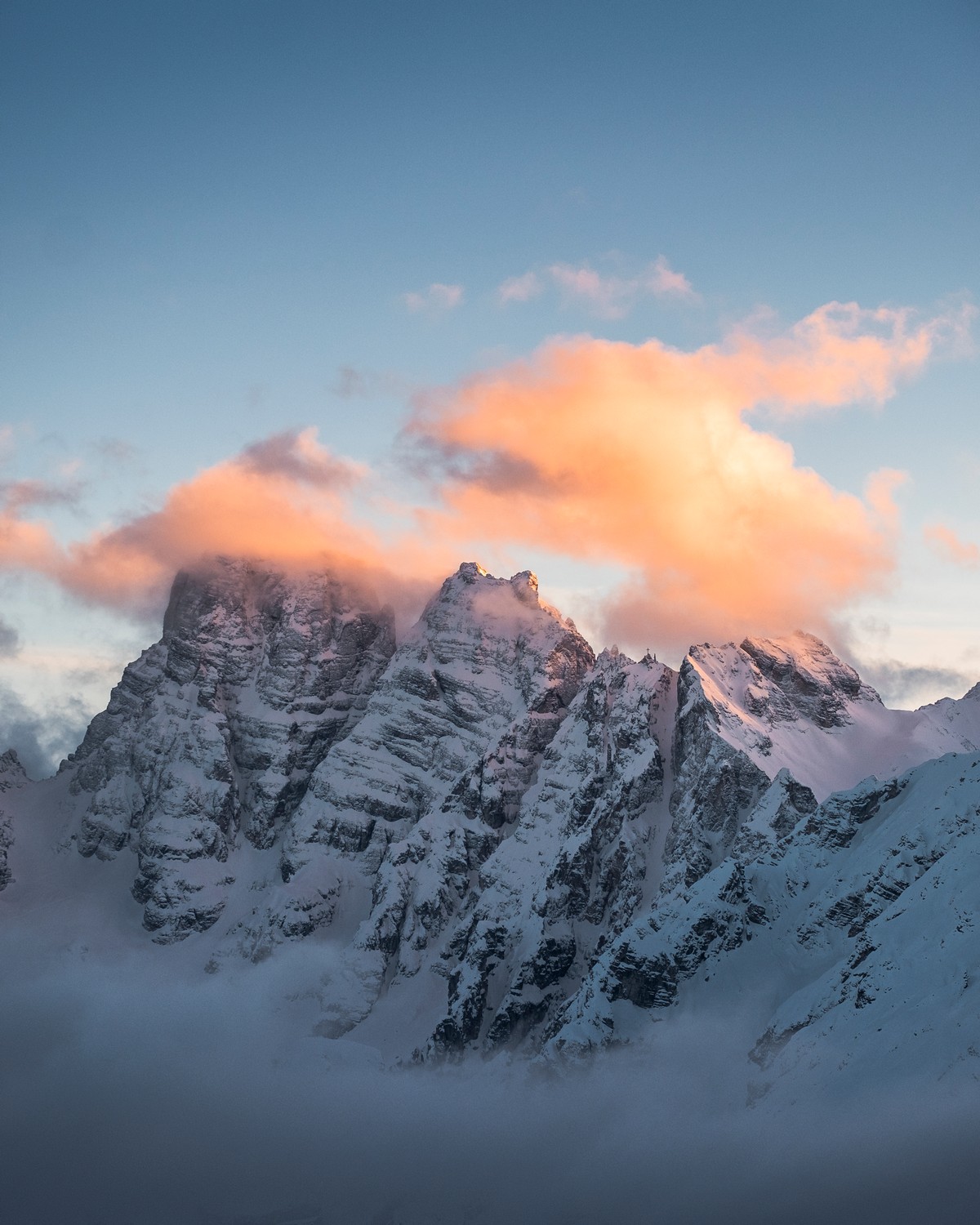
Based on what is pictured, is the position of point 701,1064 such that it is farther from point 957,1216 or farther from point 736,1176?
point 957,1216

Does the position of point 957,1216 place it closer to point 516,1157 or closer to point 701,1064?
point 701,1064

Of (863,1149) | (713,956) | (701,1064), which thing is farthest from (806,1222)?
(713,956)

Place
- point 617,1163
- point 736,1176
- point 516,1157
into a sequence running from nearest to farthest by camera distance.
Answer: point 736,1176, point 617,1163, point 516,1157

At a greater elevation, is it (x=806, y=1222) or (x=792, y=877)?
(x=792, y=877)

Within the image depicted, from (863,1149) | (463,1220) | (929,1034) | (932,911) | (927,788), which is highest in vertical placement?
(927,788)

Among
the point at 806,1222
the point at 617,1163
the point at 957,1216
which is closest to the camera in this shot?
the point at 957,1216

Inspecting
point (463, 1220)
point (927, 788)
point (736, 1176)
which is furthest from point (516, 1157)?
point (927, 788)

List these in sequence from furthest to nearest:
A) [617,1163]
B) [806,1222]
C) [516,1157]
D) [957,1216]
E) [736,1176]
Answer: [516,1157], [617,1163], [736,1176], [806,1222], [957,1216]

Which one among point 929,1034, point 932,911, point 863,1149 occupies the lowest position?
point 863,1149

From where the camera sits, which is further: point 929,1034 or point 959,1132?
point 929,1034
